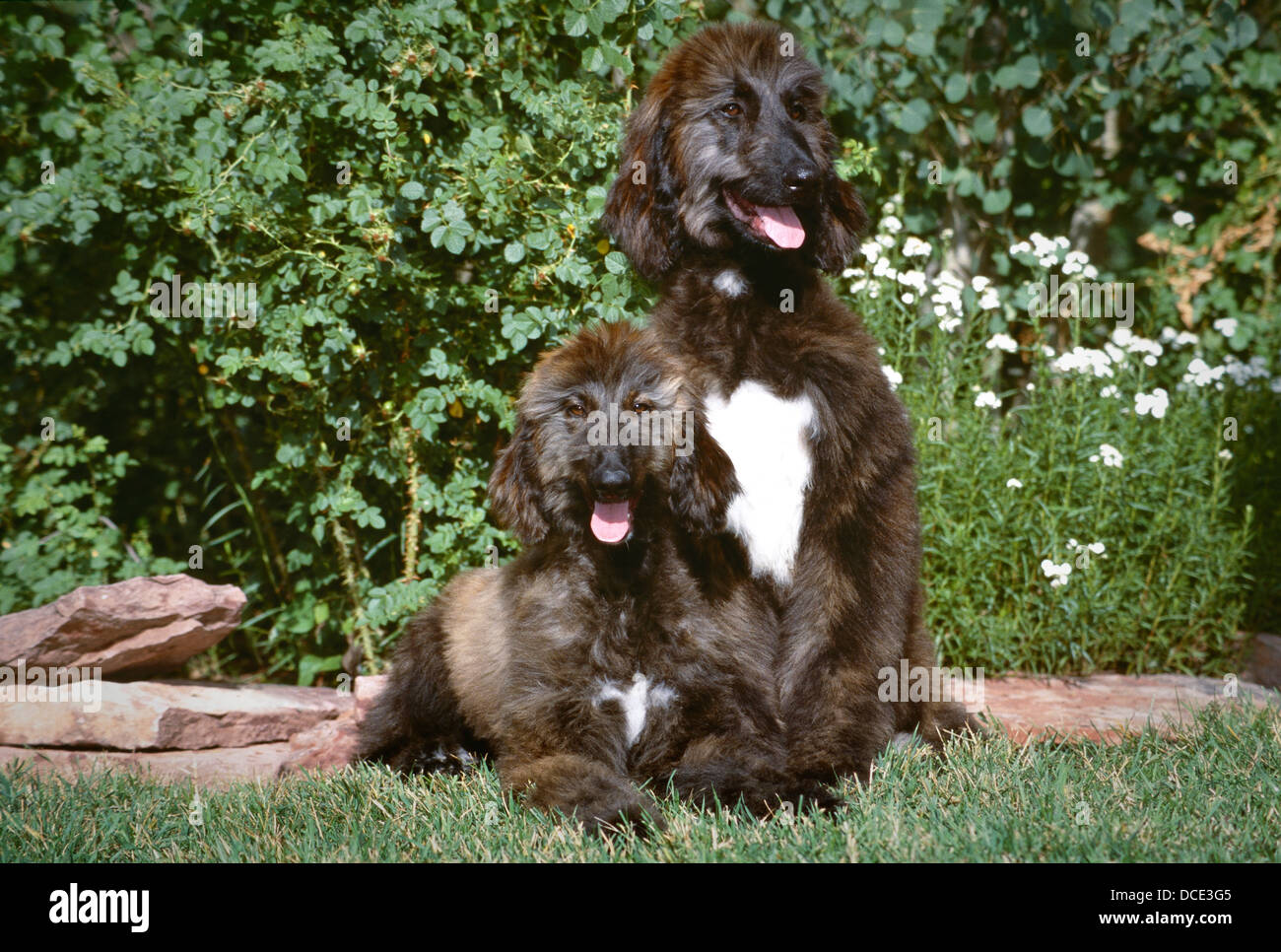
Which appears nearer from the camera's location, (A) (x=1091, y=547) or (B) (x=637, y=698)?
(B) (x=637, y=698)

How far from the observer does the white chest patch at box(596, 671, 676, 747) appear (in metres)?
3.25

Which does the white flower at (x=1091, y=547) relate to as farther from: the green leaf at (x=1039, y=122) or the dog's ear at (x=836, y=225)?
Answer: the green leaf at (x=1039, y=122)

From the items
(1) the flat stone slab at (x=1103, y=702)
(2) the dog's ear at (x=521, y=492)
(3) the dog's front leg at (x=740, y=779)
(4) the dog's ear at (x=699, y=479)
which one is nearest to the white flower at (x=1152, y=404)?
(1) the flat stone slab at (x=1103, y=702)

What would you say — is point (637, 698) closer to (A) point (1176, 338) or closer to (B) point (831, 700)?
(B) point (831, 700)

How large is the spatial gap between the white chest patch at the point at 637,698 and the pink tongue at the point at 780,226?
4.25 ft

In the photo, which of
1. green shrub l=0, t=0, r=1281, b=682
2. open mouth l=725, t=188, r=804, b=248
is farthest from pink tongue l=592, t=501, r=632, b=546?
green shrub l=0, t=0, r=1281, b=682

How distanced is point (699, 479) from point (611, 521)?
0.90ft

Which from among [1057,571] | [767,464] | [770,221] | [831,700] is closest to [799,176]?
[770,221]

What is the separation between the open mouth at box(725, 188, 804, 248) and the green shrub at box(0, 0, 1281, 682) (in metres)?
0.93

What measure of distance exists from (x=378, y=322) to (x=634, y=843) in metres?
2.55

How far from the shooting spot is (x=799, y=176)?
3242mm

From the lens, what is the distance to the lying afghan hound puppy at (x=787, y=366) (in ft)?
10.8

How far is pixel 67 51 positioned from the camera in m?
4.84

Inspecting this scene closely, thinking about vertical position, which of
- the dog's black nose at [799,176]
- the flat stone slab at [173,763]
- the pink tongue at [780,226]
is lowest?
the flat stone slab at [173,763]
